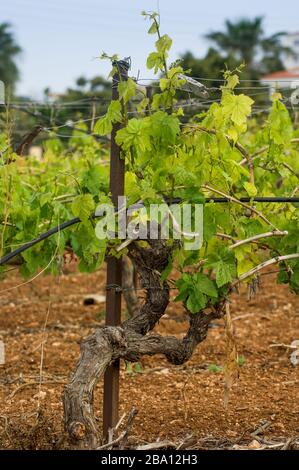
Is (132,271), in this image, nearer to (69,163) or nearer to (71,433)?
(69,163)

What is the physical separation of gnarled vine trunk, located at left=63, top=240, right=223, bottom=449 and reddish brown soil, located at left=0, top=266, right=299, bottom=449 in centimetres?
17

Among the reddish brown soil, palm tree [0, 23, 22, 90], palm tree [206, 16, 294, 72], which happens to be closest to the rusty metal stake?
the reddish brown soil

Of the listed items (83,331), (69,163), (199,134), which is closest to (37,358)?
(83,331)

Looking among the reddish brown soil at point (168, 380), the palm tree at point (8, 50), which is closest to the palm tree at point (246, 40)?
the palm tree at point (8, 50)

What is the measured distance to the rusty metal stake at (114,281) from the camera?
3688 millimetres

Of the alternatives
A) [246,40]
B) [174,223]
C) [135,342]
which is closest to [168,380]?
[135,342]

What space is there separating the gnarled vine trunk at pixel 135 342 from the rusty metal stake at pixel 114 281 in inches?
3.2

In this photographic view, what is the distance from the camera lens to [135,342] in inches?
145

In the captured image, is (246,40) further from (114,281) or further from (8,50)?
(114,281)

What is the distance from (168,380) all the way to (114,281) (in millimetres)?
1559

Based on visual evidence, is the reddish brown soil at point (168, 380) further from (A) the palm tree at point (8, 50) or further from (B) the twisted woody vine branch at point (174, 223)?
(A) the palm tree at point (8, 50)

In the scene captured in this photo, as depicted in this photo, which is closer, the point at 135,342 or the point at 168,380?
the point at 135,342

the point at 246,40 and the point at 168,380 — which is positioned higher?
the point at 246,40
